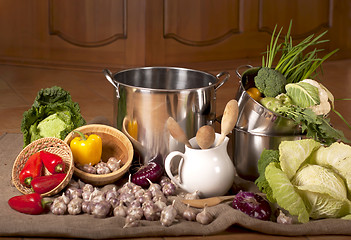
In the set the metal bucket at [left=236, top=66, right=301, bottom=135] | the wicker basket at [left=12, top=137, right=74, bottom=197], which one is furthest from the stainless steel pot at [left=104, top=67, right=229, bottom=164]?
the wicker basket at [left=12, top=137, right=74, bottom=197]

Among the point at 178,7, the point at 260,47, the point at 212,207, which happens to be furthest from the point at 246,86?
the point at 260,47

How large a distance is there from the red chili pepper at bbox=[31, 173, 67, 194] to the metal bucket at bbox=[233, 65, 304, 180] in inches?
26.9

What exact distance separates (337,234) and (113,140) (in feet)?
2.98

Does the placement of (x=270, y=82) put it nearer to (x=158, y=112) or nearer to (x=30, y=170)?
(x=158, y=112)

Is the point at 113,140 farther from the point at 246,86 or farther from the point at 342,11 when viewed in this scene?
the point at 342,11

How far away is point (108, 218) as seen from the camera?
1.69 metres

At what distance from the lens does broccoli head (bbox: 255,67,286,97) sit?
208cm

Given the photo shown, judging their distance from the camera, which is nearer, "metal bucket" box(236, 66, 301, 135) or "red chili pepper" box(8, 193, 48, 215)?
"red chili pepper" box(8, 193, 48, 215)

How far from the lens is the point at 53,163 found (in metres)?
1.89

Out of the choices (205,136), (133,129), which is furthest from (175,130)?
(133,129)

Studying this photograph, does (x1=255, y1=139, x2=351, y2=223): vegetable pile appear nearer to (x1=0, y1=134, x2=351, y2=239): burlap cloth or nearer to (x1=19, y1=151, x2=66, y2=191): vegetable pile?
(x1=0, y1=134, x2=351, y2=239): burlap cloth

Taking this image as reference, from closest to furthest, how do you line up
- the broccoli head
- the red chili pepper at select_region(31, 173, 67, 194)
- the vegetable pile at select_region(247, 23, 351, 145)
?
the red chili pepper at select_region(31, 173, 67, 194) < the vegetable pile at select_region(247, 23, 351, 145) < the broccoli head

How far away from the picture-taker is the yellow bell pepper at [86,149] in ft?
6.58

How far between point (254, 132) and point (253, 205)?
389 millimetres
